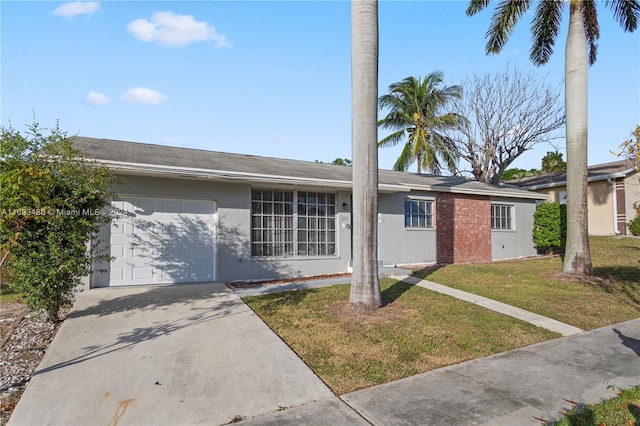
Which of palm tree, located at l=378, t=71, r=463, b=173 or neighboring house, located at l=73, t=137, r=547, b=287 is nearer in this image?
neighboring house, located at l=73, t=137, r=547, b=287

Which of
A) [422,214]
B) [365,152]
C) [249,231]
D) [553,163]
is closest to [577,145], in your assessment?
[422,214]

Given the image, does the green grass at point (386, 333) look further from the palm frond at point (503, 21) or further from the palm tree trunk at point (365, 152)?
the palm frond at point (503, 21)

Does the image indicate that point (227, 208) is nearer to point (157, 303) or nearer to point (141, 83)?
point (157, 303)

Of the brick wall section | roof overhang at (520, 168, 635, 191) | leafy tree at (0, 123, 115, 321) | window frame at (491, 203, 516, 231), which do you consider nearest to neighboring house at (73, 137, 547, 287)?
the brick wall section

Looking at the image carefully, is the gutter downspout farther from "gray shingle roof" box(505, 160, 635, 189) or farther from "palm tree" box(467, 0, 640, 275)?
"palm tree" box(467, 0, 640, 275)

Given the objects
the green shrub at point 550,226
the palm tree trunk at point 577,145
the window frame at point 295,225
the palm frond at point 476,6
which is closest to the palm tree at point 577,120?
the palm tree trunk at point 577,145

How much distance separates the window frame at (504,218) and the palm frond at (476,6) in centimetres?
733

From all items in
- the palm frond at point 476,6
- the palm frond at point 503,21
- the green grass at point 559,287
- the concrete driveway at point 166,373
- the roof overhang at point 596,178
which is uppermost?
the palm frond at point 476,6

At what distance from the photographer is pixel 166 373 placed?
13.9 ft

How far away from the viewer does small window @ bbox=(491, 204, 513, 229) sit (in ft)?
50.8

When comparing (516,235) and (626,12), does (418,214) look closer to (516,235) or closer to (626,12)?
(516,235)

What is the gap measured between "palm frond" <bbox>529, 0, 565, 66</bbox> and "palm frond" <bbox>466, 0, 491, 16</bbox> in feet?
5.09

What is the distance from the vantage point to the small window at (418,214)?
13094mm

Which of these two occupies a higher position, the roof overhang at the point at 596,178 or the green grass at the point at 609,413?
the roof overhang at the point at 596,178
